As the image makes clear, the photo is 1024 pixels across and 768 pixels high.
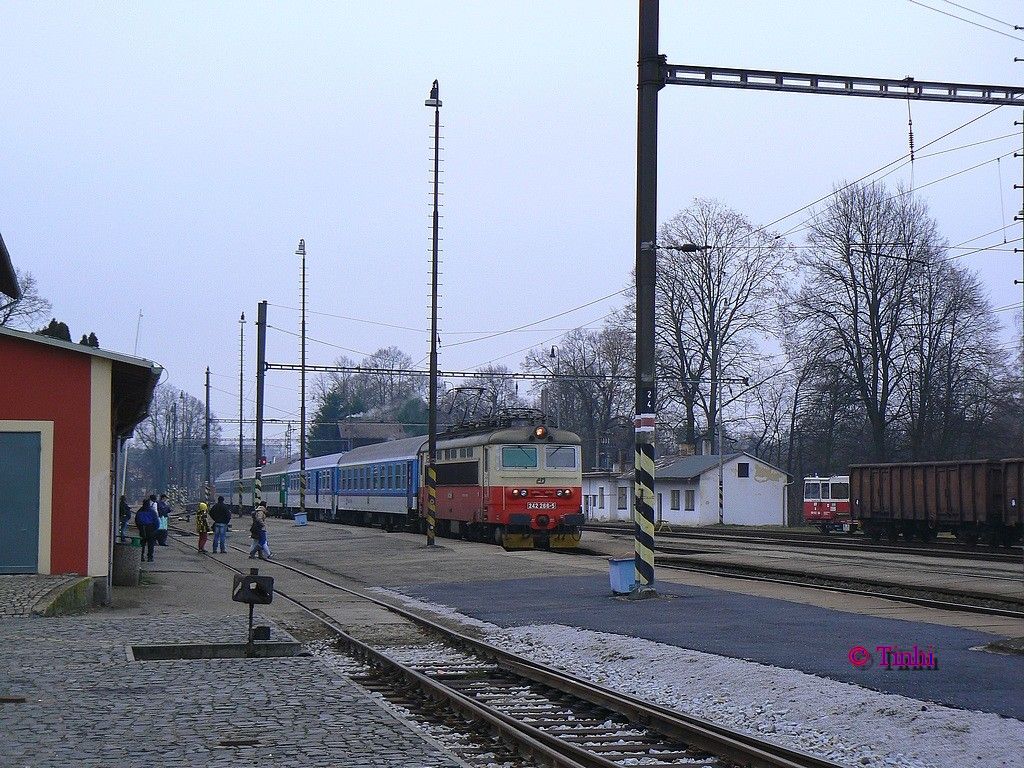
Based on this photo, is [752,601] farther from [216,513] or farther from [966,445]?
[966,445]

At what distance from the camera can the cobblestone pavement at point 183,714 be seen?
26.0ft

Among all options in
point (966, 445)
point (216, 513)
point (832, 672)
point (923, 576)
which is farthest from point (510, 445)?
point (966, 445)

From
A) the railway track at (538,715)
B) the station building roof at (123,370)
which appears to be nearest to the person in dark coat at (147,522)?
the station building roof at (123,370)

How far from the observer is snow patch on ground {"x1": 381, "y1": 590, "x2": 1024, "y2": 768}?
777 centimetres

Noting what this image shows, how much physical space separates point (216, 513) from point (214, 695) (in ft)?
81.0

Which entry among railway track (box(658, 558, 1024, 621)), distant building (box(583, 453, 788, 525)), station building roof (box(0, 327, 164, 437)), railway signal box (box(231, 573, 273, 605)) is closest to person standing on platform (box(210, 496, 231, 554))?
station building roof (box(0, 327, 164, 437))

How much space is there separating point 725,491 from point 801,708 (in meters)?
52.7

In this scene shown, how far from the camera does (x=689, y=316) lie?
193ft

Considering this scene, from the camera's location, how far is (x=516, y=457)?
31609 millimetres

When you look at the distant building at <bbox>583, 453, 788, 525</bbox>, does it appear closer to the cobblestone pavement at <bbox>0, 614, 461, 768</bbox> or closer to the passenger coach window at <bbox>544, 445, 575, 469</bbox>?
the passenger coach window at <bbox>544, 445, 575, 469</bbox>

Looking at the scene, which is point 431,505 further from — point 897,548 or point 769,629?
point 769,629

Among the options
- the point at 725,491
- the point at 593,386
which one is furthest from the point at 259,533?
the point at 593,386

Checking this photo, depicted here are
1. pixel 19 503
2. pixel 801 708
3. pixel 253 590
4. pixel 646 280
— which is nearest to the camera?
pixel 801 708

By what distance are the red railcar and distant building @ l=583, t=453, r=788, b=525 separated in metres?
5.26
